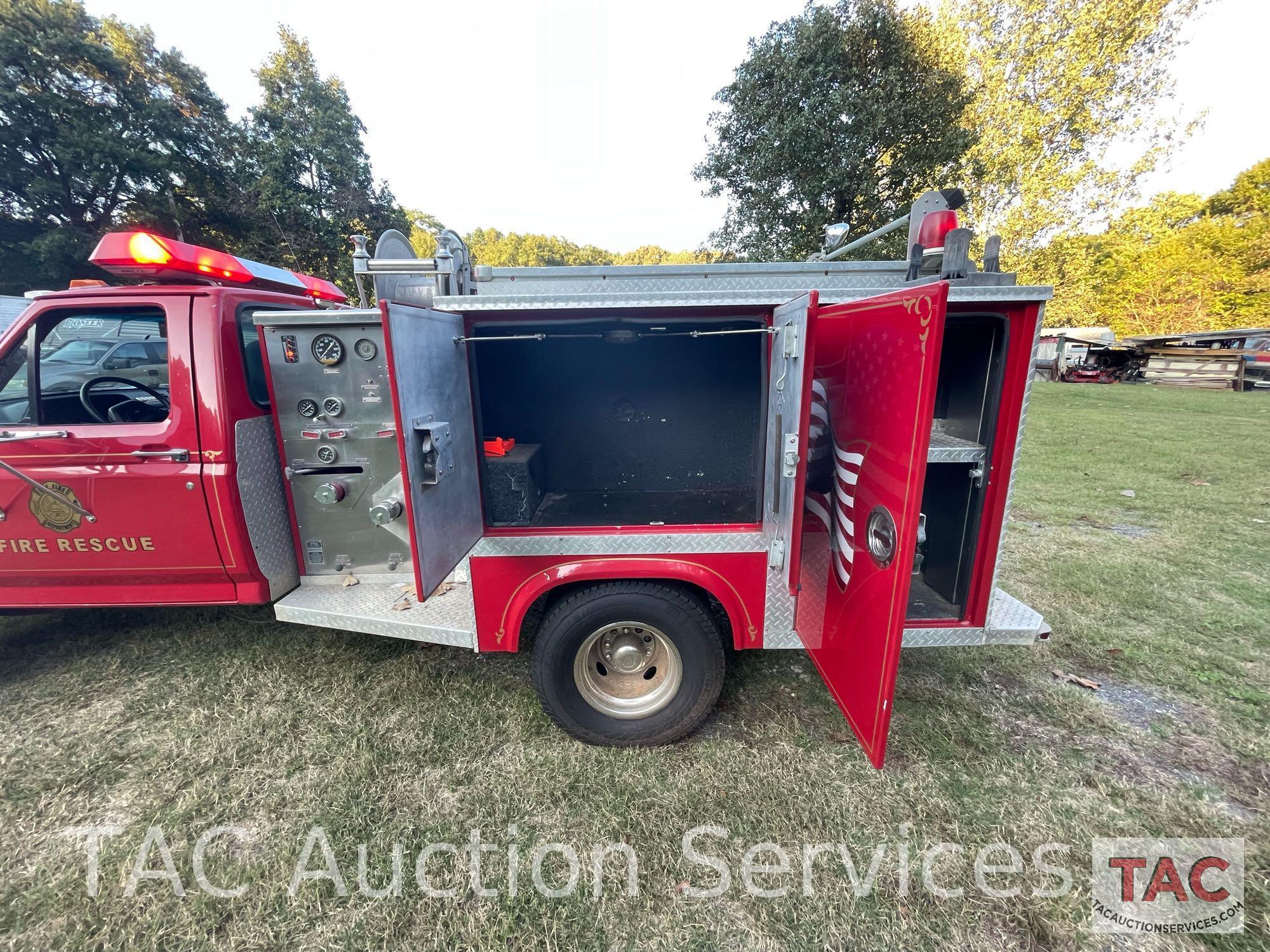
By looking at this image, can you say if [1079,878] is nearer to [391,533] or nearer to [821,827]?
[821,827]

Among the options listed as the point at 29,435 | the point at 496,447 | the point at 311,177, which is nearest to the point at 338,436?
the point at 496,447

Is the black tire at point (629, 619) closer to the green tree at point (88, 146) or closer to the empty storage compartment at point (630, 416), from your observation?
the empty storage compartment at point (630, 416)

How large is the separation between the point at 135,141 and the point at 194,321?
866 inches

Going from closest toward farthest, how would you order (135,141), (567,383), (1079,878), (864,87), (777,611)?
(1079,878) < (777,611) < (567,383) < (864,87) < (135,141)

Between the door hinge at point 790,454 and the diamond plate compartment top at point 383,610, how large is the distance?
1624mm

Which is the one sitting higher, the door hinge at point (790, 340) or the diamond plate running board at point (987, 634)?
the door hinge at point (790, 340)

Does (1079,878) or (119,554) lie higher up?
(119,554)

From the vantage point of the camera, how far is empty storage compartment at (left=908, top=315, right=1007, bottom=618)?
2.27 metres

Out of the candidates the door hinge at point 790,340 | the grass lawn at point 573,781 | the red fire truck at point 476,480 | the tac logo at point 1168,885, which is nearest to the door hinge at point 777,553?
the red fire truck at point 476,480

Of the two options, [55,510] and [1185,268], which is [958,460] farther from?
[1185,268]

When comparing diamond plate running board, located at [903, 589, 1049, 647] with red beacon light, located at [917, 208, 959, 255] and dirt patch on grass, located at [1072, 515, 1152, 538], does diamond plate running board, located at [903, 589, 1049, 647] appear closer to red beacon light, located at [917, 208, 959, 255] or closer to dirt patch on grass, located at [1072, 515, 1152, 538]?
red beacon light, located at [917, 208, 959, 255]

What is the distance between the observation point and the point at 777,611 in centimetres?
252

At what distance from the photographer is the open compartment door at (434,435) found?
73.4 inches

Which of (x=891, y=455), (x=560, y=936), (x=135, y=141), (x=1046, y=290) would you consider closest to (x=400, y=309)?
(x=891, y=455)
